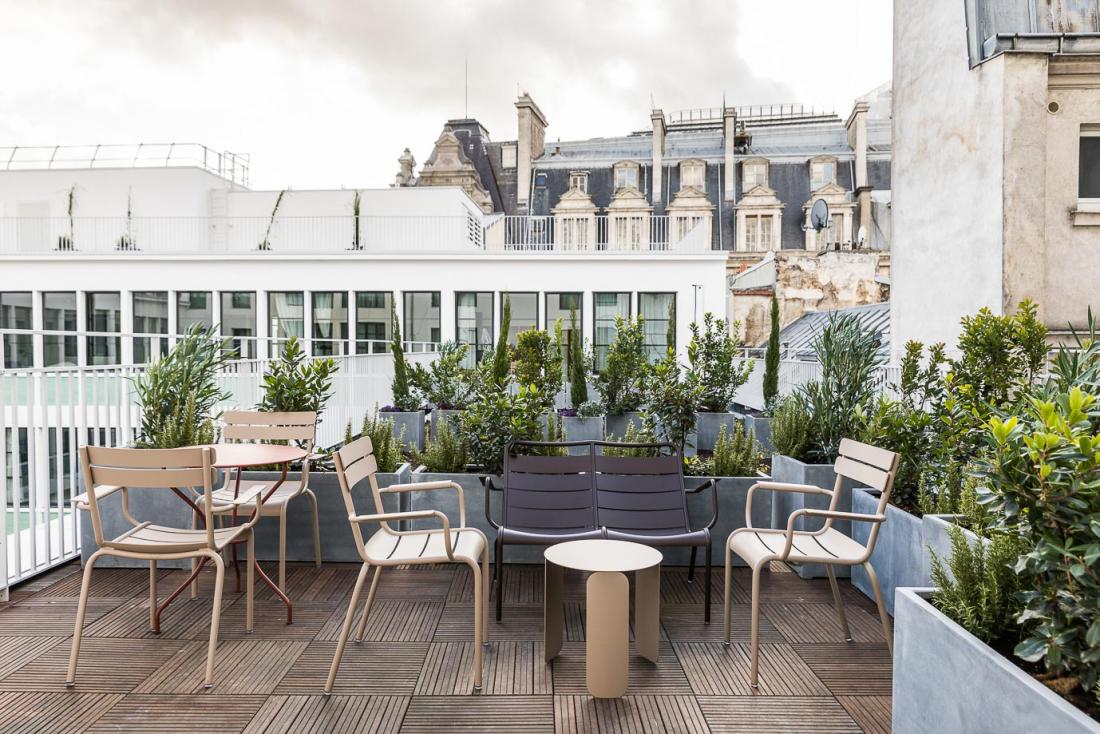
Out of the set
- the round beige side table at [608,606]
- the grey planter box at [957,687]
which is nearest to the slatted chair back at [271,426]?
the round beige side table at [608,606]

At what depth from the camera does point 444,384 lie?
8.62 m

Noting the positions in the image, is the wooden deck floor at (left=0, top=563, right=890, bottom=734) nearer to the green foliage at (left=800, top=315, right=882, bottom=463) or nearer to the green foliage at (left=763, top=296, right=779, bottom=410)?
the green foliage at (left=800, top=315, right=882, bottom=463)

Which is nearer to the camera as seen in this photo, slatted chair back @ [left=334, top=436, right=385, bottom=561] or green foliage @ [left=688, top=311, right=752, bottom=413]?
slatted chair back @ [left=334, top=436, right=385, bottom=561]

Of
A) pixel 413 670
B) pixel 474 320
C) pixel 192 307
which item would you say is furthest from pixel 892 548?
pixel 192 307

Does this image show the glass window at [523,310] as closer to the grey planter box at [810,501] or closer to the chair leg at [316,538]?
the chair leg at [316,538]

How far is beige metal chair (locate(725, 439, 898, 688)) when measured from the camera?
10.1 ft

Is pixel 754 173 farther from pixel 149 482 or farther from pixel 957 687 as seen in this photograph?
pixel 957 687

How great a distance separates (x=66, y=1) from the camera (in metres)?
12.0

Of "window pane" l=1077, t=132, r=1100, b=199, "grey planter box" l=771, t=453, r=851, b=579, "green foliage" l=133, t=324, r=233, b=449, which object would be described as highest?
"window pane" l=1077, t=132, r=1100, b=199

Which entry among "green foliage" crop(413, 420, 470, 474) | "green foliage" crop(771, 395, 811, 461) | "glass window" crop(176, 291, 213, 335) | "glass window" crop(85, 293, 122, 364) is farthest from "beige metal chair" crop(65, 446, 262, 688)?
"glass window" crop(85, 293, 122, 364)

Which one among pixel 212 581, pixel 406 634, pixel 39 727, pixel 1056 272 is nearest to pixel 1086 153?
pixel 1056 272

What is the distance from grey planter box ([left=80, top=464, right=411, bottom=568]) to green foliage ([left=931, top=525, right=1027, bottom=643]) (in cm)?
312

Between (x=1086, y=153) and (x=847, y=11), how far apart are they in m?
14.2

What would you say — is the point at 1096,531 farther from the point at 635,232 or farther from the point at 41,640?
the point at 635,232
